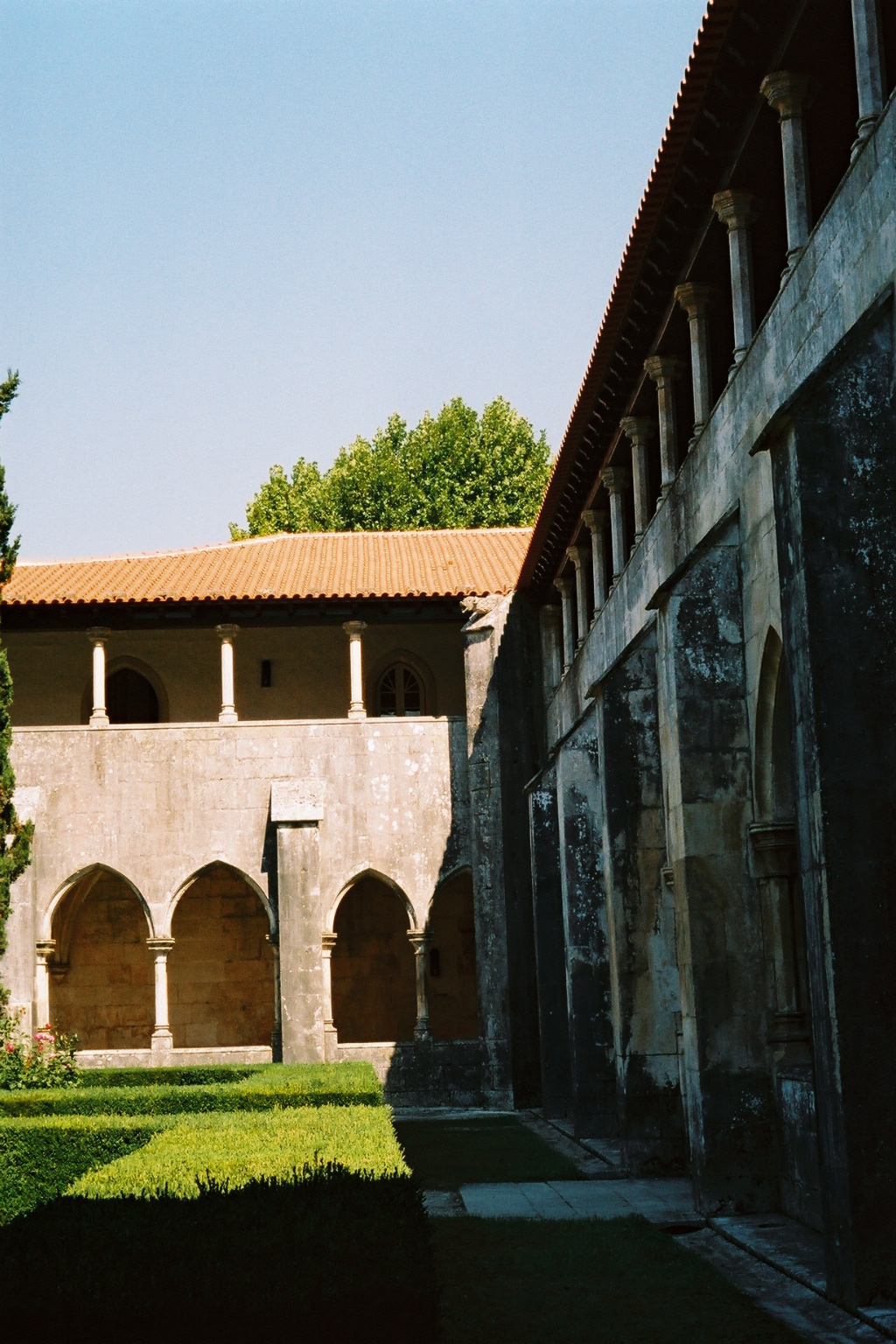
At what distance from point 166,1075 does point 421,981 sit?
5385 mm

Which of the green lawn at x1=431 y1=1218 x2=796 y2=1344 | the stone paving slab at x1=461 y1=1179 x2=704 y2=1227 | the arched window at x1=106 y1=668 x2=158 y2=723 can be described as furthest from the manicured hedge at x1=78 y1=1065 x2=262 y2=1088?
the green lawn at x1=431 y1=1218 x2=796 y2=1344

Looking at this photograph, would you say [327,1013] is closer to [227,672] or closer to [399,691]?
[227,672]

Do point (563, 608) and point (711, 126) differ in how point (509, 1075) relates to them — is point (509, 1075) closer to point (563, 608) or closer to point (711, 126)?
point (563, 608)

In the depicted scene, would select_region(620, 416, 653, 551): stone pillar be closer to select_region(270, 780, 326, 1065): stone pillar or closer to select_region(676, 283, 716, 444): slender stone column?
select_region(676, 283, 716, 444): slender stone column

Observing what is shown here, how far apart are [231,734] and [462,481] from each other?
23.8 meters

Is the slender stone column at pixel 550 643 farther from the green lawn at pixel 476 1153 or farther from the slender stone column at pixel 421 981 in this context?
the green lawn at pixel 476 1153

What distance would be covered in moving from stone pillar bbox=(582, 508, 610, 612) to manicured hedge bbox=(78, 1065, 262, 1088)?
6.60 meters

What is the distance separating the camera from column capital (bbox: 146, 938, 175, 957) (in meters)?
24.0

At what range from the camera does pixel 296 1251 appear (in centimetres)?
606

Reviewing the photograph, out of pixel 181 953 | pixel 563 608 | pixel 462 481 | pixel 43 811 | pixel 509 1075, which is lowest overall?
pixel 509 1075

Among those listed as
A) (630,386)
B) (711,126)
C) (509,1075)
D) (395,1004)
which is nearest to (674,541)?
(630,386)

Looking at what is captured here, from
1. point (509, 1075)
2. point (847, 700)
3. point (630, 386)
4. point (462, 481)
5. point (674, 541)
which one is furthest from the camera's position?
point (462, 481)

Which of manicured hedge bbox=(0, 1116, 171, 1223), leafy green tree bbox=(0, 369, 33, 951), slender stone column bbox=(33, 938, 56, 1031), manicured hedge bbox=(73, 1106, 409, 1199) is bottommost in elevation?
manicured hedge bbox=(0, 1116, 171, 1223)

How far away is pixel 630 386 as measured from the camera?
1680 centimetres
